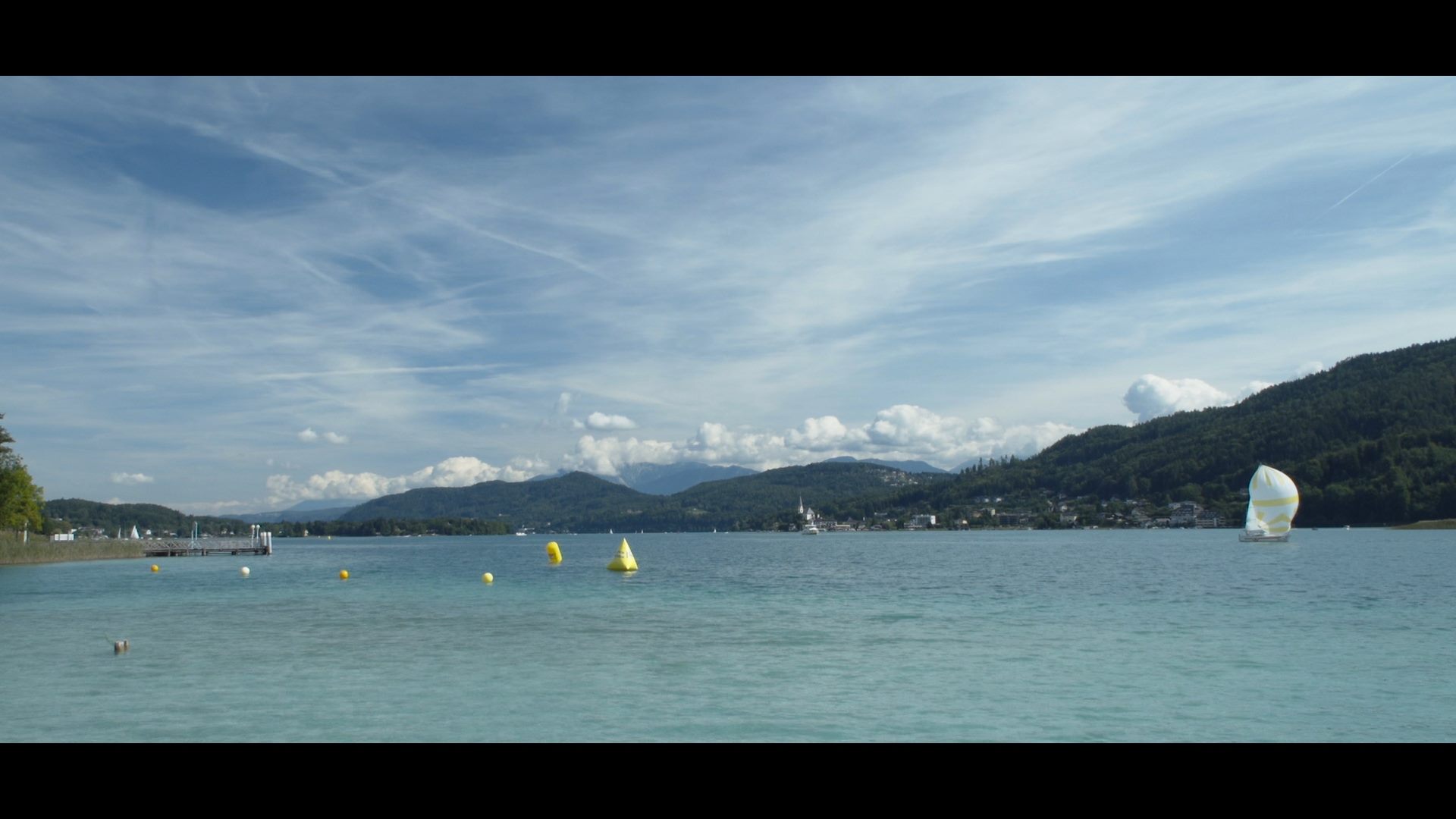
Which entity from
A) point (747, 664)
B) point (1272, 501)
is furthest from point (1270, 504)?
point (747, 664)

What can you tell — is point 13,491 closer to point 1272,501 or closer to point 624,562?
point 624,562

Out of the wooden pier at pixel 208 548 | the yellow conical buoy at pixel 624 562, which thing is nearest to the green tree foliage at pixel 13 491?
the wooden pier at pixel 208 548

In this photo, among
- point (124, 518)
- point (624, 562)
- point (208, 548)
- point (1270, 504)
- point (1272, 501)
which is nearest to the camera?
point (624, 562)

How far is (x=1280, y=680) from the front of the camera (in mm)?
15531

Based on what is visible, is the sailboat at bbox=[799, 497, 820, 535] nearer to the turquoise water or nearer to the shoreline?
the shoreline

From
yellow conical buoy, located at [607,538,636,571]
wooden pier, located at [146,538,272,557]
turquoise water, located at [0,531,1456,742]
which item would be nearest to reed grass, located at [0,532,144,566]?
wooden pier, located at [146,538,272,557]

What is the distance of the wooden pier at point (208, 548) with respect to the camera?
7994cm

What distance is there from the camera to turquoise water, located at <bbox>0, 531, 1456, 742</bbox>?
12555 millimetres

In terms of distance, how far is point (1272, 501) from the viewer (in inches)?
2667

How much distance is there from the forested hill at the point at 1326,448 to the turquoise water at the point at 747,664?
80.5 m

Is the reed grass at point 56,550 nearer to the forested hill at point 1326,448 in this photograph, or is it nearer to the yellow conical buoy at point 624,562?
the yellow conical buoy at point 624,562

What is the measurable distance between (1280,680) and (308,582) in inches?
1691

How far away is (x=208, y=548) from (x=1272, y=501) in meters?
87.8
